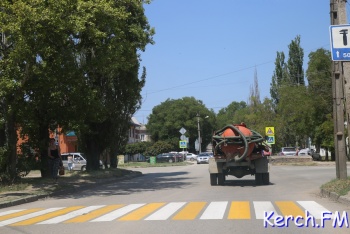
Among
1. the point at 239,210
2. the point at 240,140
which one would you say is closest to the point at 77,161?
the point at 240,140

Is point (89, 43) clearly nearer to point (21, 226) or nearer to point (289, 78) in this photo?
point (21, 226)

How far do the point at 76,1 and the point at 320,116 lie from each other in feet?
104

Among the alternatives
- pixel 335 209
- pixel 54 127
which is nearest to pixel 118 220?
pixel 335 209

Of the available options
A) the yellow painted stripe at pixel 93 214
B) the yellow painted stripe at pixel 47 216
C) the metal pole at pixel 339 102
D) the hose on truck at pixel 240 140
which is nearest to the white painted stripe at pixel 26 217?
the yellow painted stripe at pixel 47 216

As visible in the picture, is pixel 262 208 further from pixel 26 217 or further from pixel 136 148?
pixel 136 148

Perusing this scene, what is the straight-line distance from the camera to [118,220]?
1023 centimetres

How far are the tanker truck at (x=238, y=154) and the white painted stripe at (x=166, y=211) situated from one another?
567 centimetres

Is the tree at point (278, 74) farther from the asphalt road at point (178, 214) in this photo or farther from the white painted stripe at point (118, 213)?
the white painted stripe at point (118, 213)

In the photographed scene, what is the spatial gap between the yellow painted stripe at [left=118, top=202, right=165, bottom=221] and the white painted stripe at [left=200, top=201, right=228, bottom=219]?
4.77ft

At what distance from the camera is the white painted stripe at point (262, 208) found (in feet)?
34.2

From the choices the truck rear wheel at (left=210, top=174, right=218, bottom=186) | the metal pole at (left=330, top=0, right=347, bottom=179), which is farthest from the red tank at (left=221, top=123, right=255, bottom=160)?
the metal pole at (left=330, top=0, right=347, bottom=179)

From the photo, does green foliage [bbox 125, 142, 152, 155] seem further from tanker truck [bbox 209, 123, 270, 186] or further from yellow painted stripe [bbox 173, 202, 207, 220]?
yellow painted stripe [bbox 173, 202, 207, 220]

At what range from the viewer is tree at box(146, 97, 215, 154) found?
93.3m

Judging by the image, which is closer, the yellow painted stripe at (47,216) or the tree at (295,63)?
the yellow painted stripe at (47,216)
